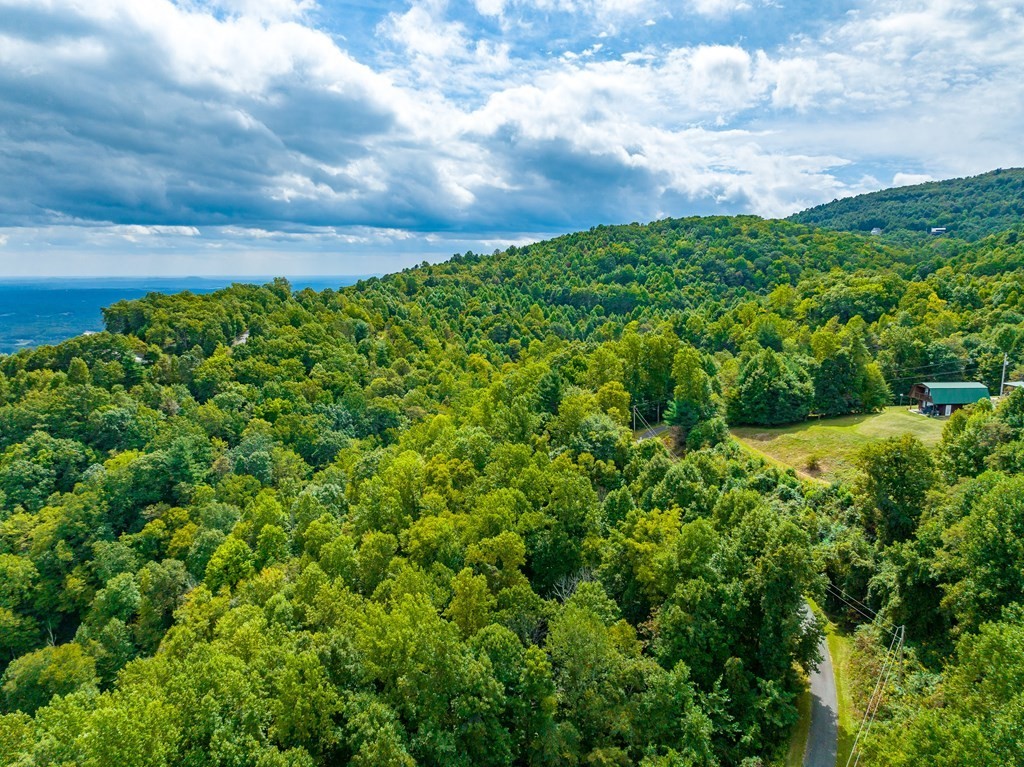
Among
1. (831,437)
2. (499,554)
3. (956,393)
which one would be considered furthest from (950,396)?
(499,554)

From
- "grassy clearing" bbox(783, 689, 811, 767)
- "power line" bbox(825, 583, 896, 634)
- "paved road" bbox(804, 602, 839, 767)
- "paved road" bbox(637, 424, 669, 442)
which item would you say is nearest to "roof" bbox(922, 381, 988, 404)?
"paved road" bbox(637, 424, 669, 442)

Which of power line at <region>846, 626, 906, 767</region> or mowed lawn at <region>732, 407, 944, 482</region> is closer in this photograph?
power line at <region>846, 626, 906, 767</region>

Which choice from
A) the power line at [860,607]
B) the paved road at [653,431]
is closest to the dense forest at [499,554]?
the power line at [860,607]

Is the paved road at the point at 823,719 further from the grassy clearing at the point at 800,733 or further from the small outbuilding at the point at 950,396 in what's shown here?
the small outbuilding at the point at 950,396

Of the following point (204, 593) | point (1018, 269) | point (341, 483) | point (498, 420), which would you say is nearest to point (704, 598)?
point (498, 420)

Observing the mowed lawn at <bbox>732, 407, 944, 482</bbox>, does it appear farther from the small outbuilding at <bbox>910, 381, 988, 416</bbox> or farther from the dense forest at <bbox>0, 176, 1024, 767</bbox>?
the dense forest at <bbox>0, 176, 1024, 767</bbox>

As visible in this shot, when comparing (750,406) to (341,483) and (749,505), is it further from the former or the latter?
(341,483)
